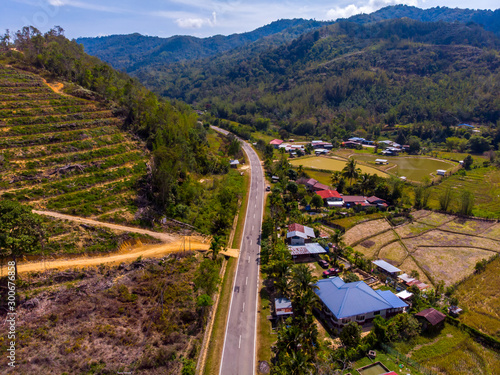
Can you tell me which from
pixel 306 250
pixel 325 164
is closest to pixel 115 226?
pixel 306 250

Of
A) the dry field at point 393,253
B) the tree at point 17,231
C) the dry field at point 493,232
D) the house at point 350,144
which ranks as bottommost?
the dry field at point 493,232

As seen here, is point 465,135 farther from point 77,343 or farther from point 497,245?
point 77,343

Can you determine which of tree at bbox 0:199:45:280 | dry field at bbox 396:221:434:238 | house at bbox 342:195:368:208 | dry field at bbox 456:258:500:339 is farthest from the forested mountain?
tree at bbox 0:199:45:280

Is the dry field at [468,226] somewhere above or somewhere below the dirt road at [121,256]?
below

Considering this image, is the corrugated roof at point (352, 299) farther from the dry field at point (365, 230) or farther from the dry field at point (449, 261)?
the dry field at point (365, 230)

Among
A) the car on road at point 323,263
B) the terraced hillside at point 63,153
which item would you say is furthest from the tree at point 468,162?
the terraced hillside at point 63,153

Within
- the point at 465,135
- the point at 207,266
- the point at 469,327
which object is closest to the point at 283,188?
the point at 207,266

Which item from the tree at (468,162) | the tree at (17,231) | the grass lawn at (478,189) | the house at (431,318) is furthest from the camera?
the tree at (468,162)
